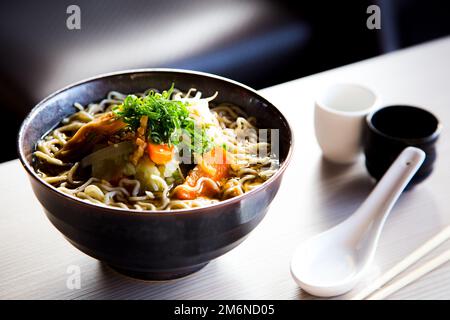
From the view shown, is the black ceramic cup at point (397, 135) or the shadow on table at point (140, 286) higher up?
the black ceramic cup at point (397, 135)

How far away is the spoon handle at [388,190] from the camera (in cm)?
134

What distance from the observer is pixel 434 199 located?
4.78 ft

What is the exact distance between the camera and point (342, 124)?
1538mm

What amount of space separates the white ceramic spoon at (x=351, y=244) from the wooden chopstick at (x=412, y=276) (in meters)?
0.06

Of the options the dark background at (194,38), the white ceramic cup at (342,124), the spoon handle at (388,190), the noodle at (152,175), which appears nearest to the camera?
the noodle at (152,175)

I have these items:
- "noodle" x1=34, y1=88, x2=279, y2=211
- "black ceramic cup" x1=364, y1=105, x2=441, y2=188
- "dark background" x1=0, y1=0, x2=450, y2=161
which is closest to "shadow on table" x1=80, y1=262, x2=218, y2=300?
"noodle" x1=34, y1=88, x2=279, y2=211

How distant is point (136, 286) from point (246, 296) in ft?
0.74

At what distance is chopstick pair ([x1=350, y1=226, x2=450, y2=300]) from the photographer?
1175 mm

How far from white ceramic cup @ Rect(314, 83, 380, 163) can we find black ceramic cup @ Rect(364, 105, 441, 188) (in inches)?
1.4

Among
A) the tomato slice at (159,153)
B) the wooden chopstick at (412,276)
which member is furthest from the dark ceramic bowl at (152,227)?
the wooden chopstick at (412,276)

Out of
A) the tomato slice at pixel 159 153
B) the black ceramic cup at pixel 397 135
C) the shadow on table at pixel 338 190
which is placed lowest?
the shadow on table at pixel 338 190

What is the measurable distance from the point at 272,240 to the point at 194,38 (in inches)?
53.6

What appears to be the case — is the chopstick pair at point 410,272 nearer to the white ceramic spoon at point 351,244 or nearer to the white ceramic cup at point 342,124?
the white ceramic spoon at point 351,244
